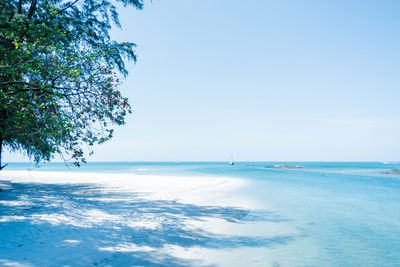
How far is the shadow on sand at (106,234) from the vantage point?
5062mm

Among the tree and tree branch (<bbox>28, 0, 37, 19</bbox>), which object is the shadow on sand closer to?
the tree

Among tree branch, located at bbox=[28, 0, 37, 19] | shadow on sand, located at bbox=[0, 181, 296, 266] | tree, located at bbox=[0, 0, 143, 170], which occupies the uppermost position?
tree branch, located at bbox=[28, 0, 37, 19]

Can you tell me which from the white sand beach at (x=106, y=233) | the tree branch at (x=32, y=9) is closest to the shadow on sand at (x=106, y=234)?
the white sand beach at (x=106, y=233)

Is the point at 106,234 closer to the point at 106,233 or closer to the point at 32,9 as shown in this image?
the point at 106,233

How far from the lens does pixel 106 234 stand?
6488 millimetres

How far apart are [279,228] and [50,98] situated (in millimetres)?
9059

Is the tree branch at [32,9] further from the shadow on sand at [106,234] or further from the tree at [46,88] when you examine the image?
the shadow on sand at [106,234]

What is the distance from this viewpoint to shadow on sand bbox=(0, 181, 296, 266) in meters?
5.06

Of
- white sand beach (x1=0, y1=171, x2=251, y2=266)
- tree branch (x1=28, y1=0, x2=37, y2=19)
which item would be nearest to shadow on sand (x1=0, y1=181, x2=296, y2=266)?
white sand beach (x1=0, y1=171, x2=251, y2=266)

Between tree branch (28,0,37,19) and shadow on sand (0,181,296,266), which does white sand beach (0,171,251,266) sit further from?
tree branch (28,0,37,19)

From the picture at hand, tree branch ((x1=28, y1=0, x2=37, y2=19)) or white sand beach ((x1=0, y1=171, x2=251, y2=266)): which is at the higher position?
tree branch ((x1=28, y1=0, x2=37, y2=19))

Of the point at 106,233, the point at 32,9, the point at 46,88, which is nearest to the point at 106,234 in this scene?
the point at 106,233

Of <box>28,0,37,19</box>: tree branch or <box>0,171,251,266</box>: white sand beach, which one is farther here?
<box>28,0,37,19</box>: tree branch

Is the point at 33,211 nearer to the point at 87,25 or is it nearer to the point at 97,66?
the point at 97,66
